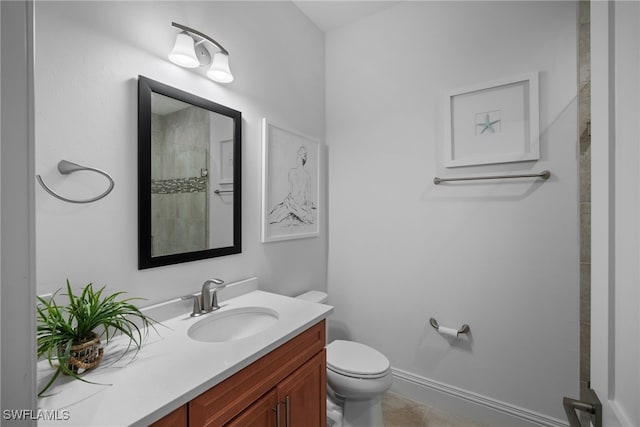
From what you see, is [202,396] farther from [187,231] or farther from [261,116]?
[261,116]

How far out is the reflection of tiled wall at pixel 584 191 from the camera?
132 cm

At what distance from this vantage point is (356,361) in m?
1.61

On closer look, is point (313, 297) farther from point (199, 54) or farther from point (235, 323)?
point (199, 54)

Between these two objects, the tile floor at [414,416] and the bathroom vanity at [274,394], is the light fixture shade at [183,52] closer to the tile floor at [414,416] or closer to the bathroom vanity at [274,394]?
the bathroom vanity at [274,394]

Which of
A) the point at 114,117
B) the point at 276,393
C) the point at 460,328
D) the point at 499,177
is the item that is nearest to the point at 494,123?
the point at 499,177

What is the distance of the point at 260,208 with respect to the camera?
68.1 inches

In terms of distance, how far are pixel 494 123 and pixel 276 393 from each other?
71.9 inches

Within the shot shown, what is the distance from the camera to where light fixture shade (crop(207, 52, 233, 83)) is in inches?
53.5

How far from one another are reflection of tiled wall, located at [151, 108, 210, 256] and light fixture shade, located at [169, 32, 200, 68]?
0.20 m

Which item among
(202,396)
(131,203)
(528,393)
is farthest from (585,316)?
(131,203)

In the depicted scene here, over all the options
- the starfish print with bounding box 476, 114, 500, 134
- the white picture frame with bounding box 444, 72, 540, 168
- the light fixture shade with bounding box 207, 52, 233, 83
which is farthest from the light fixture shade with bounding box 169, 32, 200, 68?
the starfish print with bounding box 476, 114, 500, 134

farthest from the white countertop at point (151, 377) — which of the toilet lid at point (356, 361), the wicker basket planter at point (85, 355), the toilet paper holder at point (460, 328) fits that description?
the toilet paper holder at point (460, 328)

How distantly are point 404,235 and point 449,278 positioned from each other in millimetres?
397

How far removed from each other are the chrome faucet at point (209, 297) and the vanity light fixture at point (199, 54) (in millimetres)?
982
